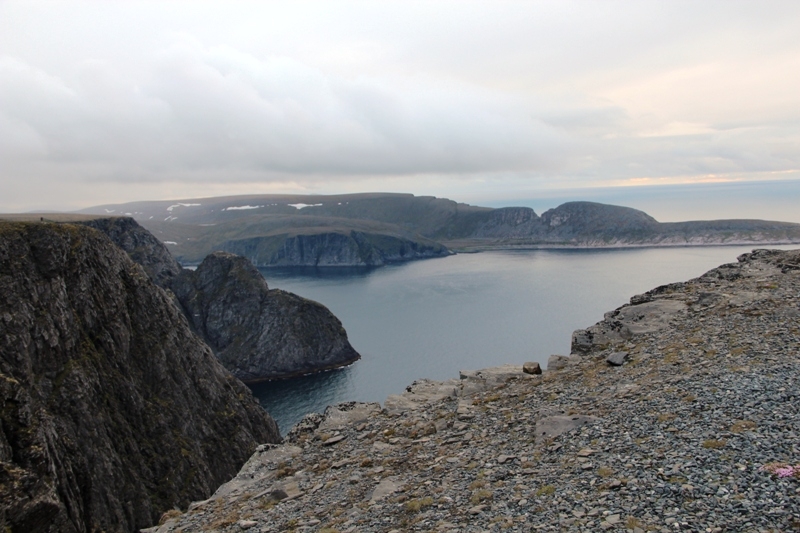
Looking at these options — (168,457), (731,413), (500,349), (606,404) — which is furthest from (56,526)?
(500,349)

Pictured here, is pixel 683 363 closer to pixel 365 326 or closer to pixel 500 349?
pixel 500 349

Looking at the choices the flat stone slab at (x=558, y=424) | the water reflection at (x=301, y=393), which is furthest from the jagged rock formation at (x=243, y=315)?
the flat stone slab at (x=558, y=424)

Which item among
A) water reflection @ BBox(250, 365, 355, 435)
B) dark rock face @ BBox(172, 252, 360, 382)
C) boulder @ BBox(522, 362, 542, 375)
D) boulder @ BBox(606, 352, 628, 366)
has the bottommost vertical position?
water reflection @ BBox(250, 365, 355, 435)

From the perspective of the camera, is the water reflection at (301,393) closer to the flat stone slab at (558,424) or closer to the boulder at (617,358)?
the boulder at (617,358)

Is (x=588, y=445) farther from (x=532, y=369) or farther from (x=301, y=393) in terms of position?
(x=301, y=393)

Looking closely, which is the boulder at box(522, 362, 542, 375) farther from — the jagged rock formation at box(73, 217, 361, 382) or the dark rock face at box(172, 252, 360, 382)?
the dark rock face at box(172, 252, 360, 382)

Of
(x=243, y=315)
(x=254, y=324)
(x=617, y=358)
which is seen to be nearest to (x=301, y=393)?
(x=254, y=324)

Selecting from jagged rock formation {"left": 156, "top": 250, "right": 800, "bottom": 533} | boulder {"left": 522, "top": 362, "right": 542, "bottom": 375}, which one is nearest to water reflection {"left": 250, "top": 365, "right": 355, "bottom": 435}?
boulder {"left": 522, "top": 362, "right": 542, "bottom": 375}
